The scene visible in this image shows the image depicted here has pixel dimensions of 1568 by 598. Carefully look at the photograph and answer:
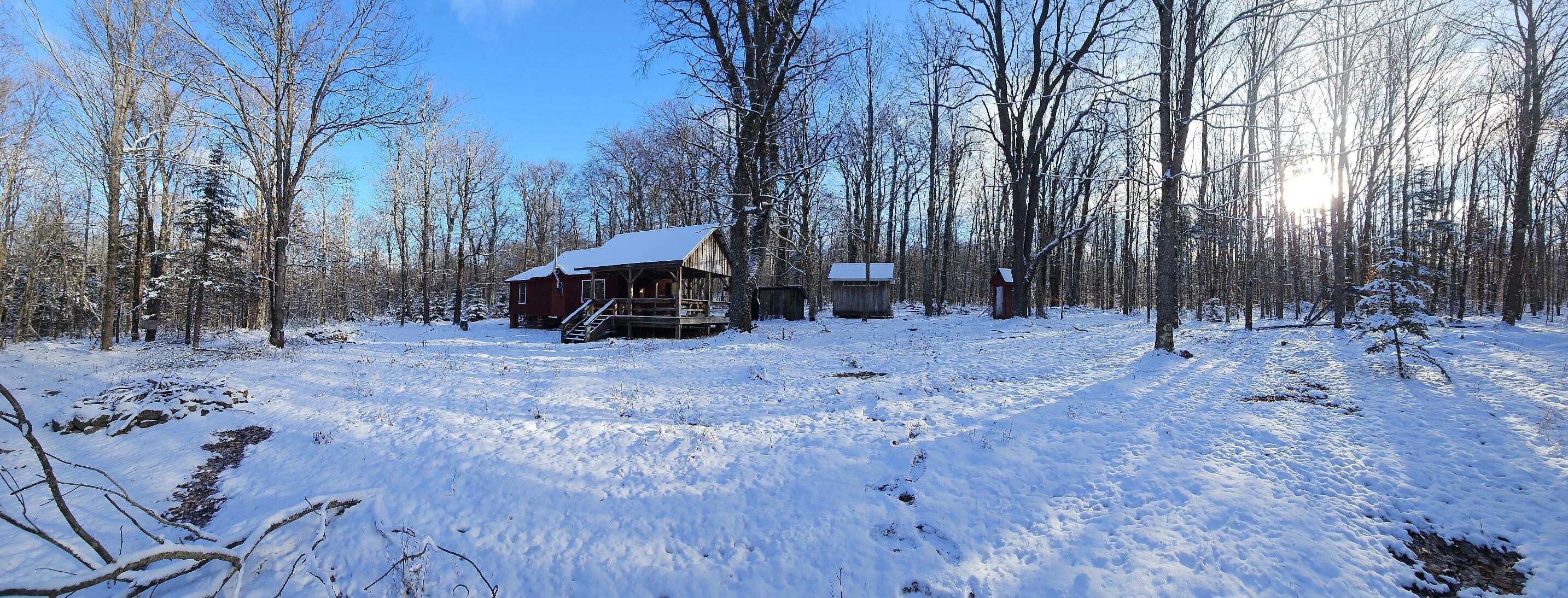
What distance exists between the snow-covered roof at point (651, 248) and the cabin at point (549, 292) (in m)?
2.84

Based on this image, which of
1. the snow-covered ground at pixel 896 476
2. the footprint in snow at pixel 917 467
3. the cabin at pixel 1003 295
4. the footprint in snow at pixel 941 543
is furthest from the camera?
the cabin at pixel 1003 295

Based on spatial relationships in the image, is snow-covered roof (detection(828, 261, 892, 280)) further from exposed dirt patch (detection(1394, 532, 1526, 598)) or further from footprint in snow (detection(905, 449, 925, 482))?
exposed dirt patch (detection(1394, 532, 1526, 598))

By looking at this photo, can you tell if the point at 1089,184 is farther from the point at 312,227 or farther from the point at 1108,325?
the point at 312,227

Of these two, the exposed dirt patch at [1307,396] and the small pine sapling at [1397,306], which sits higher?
the small pine sapling at [1397,306]

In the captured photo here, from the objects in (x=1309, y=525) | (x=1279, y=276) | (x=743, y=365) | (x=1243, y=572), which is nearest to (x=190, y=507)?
(x=743, y=365)

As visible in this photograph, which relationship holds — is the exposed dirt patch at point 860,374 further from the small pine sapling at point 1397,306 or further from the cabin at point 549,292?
the cabin at point 549,292

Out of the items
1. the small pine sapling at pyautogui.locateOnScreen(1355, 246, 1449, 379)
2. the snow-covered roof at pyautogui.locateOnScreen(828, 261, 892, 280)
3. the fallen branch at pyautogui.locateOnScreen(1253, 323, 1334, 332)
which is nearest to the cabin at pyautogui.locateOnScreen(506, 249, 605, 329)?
the snow-covered roof at pyautogui.locateOnScreen(828, 261, 892, 280)

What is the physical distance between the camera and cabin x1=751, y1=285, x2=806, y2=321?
81.4 feet

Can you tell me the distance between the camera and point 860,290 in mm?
27016

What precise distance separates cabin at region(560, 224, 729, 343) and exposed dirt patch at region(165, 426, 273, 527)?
10.4m

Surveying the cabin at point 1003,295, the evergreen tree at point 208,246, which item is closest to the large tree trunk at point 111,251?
the evergreen tree at point 208,246

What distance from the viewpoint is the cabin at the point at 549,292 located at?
24.6 meters

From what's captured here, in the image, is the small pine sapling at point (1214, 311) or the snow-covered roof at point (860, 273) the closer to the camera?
the small pine sapling at point (1214, 311)

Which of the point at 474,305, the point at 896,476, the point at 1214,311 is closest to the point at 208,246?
the point at 474,305
